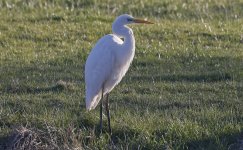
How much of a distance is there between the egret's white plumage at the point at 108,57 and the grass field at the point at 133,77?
1.13 ft

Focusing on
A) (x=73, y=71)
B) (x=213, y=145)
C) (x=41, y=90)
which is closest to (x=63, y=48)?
(x=73, y=71)

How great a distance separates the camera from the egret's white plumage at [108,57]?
9.20 meters

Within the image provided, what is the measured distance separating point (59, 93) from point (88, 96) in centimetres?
134

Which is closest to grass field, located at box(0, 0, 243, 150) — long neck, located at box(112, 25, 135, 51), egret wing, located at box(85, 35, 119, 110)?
egret wing, located at box(85, 35, 119, 110)

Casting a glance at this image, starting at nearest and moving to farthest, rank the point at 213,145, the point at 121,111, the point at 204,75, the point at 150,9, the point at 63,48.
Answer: the point at 213,145 → the point at 121,111 → the point at 204,75 → the point at 63,48 → the point at 150,9

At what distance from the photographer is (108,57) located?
929cm

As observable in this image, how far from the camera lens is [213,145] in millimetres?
8227

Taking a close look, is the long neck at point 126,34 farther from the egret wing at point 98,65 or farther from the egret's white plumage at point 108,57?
the egret wing at point 98,65

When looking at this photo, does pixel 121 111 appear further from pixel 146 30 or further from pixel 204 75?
pixel 146 30

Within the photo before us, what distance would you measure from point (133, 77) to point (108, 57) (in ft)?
7.48

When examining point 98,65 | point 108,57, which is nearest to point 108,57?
point 108,57

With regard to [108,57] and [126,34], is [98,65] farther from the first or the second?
[126,34]

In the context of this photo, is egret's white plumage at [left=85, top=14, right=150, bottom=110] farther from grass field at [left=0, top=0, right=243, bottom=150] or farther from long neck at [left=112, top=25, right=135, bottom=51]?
grass field at [left=0, top=0, right=243, bottom=150]

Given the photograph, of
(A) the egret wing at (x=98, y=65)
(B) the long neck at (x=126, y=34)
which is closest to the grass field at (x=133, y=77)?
(A) the egret wing at (x=98, y=65)
